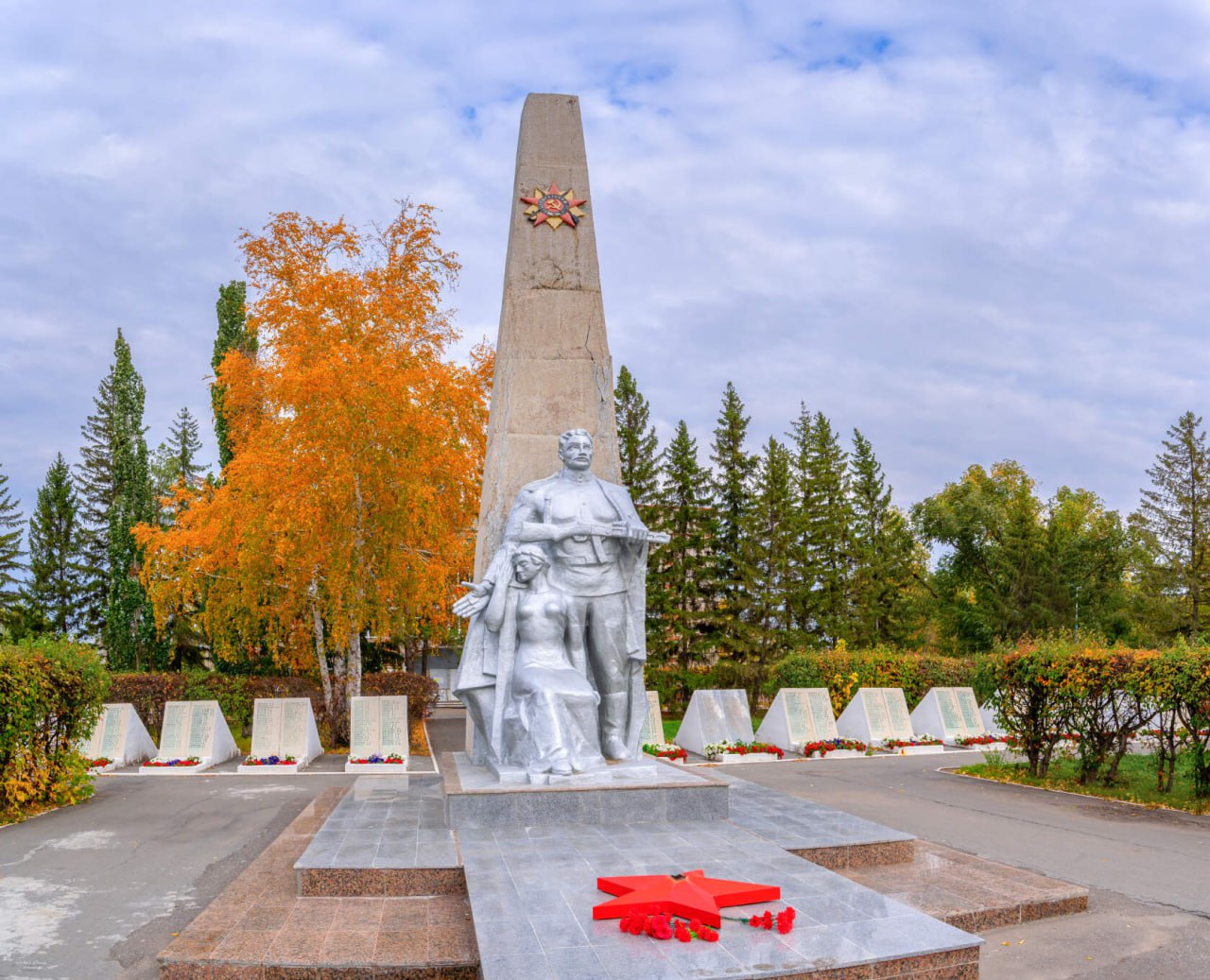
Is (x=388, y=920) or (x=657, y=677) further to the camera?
(x=657, y=677)

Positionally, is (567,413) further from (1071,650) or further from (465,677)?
(1071,650)

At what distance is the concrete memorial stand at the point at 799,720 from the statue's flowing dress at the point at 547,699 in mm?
8158

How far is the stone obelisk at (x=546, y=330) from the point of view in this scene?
8.06 metres

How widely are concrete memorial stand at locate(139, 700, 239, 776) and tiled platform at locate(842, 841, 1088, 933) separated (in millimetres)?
9857

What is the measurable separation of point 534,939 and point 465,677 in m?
3.32

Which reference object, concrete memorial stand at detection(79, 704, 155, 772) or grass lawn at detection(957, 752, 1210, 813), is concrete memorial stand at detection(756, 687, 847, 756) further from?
concrete memorial stand at detection(79, 704, 155, 772)

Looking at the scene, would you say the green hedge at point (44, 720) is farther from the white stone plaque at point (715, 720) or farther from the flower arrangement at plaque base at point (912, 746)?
the flower arrangement at plaque base at point (912, 746)

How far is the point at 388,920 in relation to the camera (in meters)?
4.67

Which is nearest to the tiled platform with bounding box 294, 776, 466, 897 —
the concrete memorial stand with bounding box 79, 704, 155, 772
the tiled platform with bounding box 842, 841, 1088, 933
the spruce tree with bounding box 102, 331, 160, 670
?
the tiled platform with bounding box 842, 841, 1088, 933

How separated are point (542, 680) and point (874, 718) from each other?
9.96 m

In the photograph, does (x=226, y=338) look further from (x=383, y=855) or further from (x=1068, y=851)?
(x=1068, y=851)

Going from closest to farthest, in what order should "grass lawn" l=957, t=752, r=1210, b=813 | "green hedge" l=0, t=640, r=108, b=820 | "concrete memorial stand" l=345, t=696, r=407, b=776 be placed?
"green hedge" l=0, t=640, r=108, b=820 < "grass lawn" l=957, t=752, r=1210, b=813 < "concrete memorial stand" l=345, t=696, r=407, b=776

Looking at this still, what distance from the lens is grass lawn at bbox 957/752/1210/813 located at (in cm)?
937

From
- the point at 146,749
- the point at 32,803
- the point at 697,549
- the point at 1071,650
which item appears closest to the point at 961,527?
the point at 697,549
